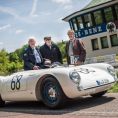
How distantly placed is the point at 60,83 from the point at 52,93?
39cm

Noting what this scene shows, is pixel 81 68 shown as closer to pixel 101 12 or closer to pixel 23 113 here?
pixel 23 113

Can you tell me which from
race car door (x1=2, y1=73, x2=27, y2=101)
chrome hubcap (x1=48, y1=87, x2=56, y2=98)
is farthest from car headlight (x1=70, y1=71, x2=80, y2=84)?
race car door (x1=2, y1=73, x2=27, y2=101)

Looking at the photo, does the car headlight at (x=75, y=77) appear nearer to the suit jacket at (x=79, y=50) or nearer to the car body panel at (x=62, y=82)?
the car body panel at (x=62, y=82)

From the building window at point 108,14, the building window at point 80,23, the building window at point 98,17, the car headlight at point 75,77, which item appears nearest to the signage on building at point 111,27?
the building window at point 108,14

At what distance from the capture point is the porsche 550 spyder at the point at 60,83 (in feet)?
27.9

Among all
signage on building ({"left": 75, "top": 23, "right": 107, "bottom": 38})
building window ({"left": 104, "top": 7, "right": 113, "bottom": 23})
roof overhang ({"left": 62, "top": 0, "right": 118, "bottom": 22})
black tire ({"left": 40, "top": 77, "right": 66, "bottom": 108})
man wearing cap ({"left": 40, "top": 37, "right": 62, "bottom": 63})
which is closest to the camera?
black tire ({"left": 40, "top": 77, "right": 66, "bottom": 108})

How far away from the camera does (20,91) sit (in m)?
9.64

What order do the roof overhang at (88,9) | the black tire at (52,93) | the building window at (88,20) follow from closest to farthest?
the black tire at (52,93), the roof overhang at (88,9), the building window at (88,20)

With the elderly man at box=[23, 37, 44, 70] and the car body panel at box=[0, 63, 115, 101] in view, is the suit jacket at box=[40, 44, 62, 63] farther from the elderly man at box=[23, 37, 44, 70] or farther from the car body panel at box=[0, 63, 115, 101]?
the car body panel at box=[0, 63, 115, 101]

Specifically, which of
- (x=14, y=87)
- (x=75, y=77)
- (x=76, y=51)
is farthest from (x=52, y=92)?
(x=76, y=51)

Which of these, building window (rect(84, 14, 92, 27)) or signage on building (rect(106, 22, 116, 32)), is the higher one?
building window (rect(84, 14, 92, 27))

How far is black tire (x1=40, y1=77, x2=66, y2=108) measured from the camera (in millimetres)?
8633

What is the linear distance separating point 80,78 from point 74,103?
3.59ft

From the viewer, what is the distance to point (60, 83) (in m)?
8.59
